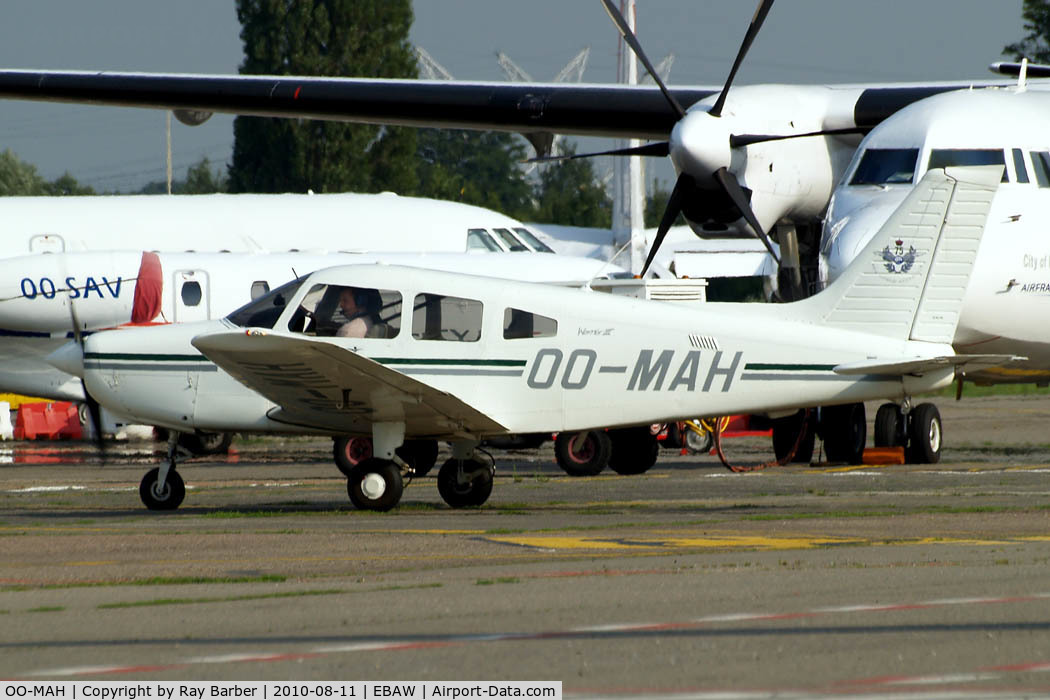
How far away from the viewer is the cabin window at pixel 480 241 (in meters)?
31.3

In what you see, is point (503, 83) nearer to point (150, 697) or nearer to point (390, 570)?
point (390, 570)

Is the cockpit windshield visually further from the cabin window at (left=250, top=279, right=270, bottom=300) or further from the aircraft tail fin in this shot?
the cabin window at (left=250, top=279, right=270, bottom=300)

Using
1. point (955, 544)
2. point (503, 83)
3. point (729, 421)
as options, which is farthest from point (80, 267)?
point (955, 544)

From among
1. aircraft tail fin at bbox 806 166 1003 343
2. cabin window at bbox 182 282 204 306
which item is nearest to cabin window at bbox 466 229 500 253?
cabin window at bbox 182 282 204 306

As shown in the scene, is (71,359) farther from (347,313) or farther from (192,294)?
(192,294)

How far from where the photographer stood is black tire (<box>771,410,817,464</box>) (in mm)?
21859

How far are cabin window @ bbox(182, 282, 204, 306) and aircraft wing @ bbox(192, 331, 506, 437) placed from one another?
442 inches

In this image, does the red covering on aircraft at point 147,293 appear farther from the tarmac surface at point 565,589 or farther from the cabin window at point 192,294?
the tarmac surface at point 565,589

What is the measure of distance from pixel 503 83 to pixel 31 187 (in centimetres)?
7131

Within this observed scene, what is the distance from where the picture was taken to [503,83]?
27.6 m

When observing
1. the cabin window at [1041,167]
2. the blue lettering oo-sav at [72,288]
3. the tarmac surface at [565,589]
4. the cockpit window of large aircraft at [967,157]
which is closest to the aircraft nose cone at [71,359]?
the tarmac surface at [565,589]

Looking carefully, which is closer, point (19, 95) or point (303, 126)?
point (19, 95)

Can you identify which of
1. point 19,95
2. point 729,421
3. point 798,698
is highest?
point 19,95

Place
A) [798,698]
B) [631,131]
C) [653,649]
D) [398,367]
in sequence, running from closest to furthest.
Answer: [798,698] < [653,649] < [398,367] < [631,131]
